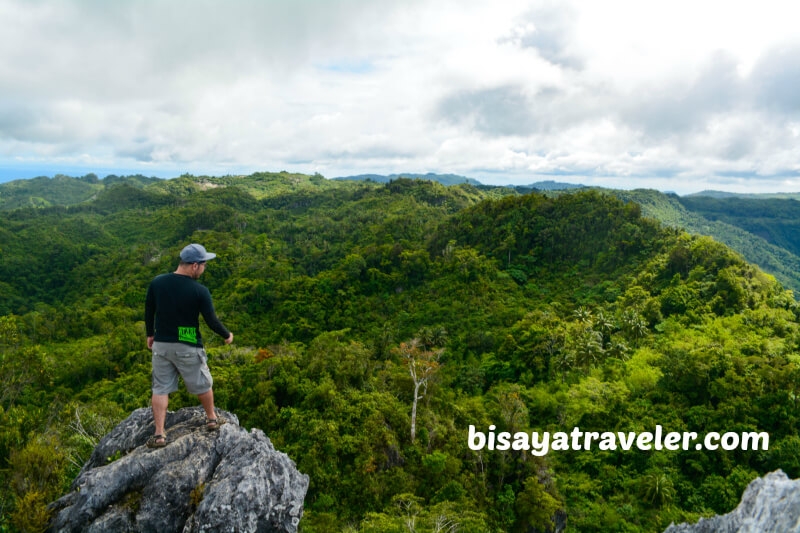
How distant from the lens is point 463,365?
40.8m

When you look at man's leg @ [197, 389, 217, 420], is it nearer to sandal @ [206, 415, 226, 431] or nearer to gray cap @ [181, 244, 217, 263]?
sandal @ [206, 415, 226, 431]

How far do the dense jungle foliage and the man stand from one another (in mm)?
2345

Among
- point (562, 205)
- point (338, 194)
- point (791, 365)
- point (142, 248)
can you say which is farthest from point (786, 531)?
point (338, 194)

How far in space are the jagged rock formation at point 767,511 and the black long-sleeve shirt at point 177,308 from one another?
10885 millimetres

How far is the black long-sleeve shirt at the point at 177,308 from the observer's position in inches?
253

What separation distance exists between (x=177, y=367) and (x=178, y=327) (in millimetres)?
748

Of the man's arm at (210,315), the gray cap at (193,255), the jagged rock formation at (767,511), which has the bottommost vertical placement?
the jagged rock formation at (767,511)

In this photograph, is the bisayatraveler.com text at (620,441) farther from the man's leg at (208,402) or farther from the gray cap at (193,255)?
the gray cap at (193,255)

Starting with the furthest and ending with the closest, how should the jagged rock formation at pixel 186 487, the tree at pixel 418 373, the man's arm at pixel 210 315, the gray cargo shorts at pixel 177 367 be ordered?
the tree at pixel 418 373, the gray cargo shorts at pixel 177 367, the man's arm at pixel 210 315, the jagged rock formation at pixel 186 487

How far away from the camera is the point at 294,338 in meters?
53.9

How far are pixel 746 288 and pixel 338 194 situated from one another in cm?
12883

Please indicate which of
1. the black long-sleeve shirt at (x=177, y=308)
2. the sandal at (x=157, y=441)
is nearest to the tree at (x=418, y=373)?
the sandal at (x=157, y=441)

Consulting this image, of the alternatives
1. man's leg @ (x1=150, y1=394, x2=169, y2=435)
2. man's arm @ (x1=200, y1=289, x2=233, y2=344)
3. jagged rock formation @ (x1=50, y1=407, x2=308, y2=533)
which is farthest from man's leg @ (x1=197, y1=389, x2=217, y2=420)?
man's arm @ (x1=200, y1=289, x2=233, y2=344)

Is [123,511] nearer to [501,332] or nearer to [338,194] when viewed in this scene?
[501,332]
